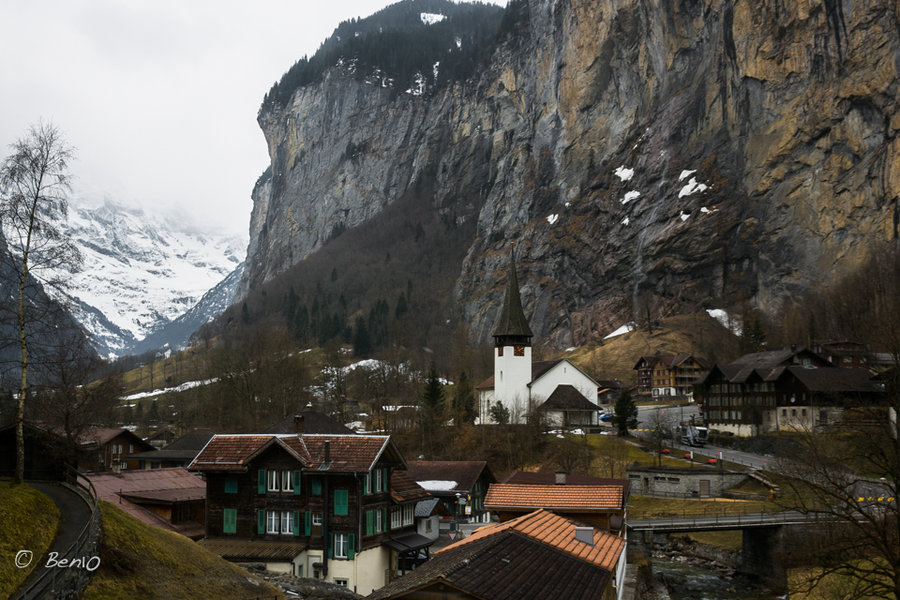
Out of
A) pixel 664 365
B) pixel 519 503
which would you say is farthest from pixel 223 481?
pixel 664 365

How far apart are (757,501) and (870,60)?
87.1 metres

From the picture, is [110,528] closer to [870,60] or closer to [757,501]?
[757,501]

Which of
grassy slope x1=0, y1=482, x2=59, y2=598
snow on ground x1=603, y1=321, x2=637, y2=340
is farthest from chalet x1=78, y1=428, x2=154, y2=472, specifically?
snow on ground x1=603, y1=321, x2=637, y2=340

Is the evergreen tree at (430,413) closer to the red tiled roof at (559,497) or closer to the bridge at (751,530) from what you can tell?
the bridge at (751,530)

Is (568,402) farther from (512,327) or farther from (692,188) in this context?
(692,188)

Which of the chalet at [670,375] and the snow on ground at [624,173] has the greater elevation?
the snow on ground at [624,173]

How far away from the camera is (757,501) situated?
56219 millimetres

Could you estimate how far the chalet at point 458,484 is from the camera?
177 feet

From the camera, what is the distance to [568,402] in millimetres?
81500

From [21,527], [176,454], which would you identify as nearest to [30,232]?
[21,527]

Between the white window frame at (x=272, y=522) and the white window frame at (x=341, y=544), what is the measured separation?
122 inches

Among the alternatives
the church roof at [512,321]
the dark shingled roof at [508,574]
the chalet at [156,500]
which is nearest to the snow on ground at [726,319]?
the church roof at [512,321]

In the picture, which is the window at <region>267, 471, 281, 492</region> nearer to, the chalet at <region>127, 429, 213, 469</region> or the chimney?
the chimney

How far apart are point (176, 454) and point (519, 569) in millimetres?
59969
